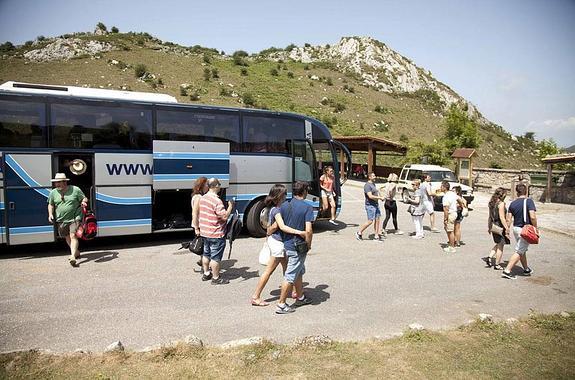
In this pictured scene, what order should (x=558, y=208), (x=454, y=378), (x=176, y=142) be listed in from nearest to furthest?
(x=454, y=378)
(x=176, y=142)
(x=558, y=208)

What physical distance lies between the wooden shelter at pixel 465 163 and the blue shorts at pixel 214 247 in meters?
22.5

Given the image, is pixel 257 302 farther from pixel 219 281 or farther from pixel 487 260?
pixel 487 260

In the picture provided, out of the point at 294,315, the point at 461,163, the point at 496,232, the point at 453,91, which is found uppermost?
the point at 453,91

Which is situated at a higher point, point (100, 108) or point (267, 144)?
point (100, 108)

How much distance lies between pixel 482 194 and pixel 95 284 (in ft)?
85.1

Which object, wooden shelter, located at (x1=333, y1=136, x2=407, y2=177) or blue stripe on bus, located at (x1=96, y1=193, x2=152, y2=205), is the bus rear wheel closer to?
blue stripe on bus, located at (x1=96, y1=193, x2=152, y2=205)

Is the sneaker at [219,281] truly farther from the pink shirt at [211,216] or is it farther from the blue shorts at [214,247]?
the pink shirt at [211,216]

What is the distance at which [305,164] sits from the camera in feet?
37.7

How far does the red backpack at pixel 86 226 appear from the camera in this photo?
25.7ft

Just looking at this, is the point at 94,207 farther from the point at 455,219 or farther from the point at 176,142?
the point at 455,219

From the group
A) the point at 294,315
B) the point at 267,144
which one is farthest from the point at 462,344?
the point at 267,144

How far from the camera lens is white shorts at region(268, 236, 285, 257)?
5527 millimetres

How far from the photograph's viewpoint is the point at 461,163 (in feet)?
85.2

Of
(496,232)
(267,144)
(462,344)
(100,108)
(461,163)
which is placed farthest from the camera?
(461,163)
